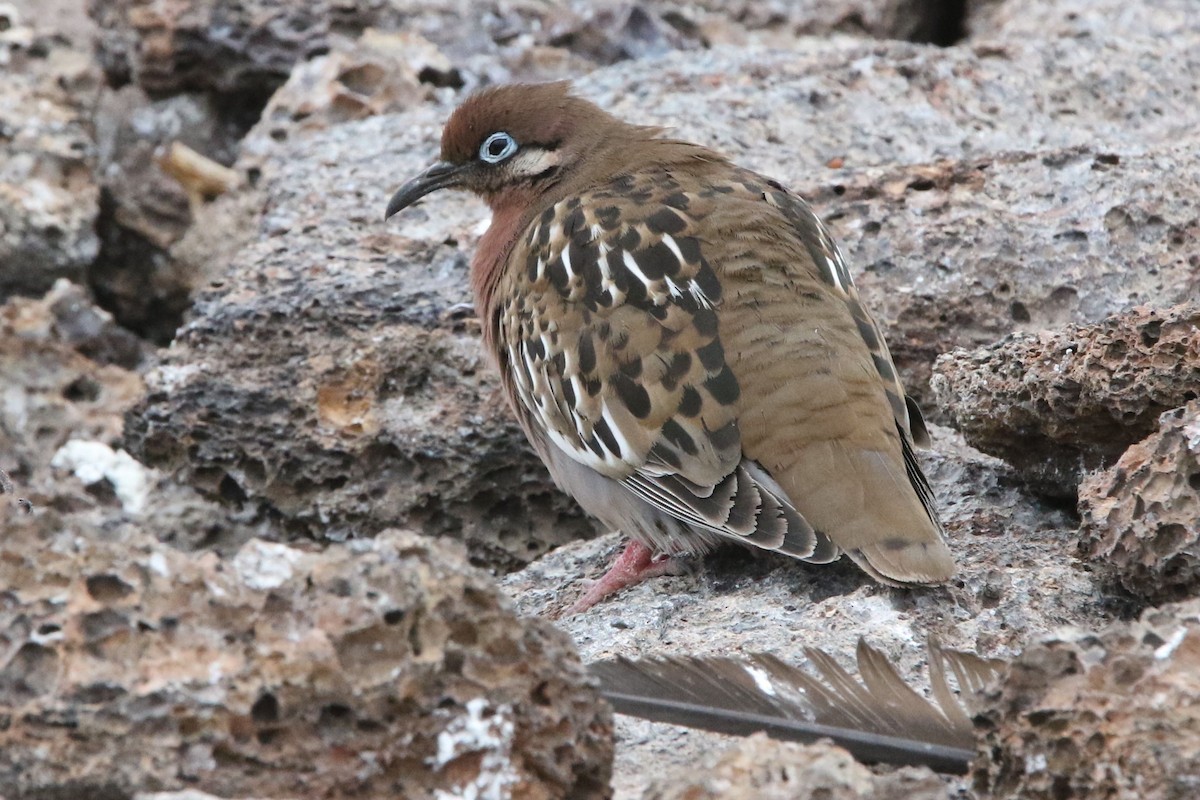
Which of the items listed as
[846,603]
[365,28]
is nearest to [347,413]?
[846,603]

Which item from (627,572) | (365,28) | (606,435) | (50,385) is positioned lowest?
(627,572)

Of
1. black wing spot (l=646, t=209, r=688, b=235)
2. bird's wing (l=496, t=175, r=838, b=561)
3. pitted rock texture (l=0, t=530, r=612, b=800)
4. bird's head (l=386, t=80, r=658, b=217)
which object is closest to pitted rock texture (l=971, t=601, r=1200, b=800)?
pitted rock texture (l=0, t=530, r=612, b=800)

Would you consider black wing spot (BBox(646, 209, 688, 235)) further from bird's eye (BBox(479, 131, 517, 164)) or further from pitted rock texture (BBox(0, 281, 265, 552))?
pitted rock texture (BBox(0, 281, 265, 552))

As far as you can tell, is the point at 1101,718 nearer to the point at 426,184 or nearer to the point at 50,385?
the point at 426,184

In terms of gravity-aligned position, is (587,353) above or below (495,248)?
below

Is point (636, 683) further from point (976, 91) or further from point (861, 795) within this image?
point (976, 91)

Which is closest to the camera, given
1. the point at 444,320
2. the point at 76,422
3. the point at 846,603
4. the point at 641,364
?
the point at 846,603

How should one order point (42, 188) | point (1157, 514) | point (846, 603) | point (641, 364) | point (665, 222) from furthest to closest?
point (42, 188) → point (665, 222) → point (641, 364) → point (846, 603) → point (1157, 514)

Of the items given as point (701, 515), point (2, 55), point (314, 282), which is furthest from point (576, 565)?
point (2, 55)
